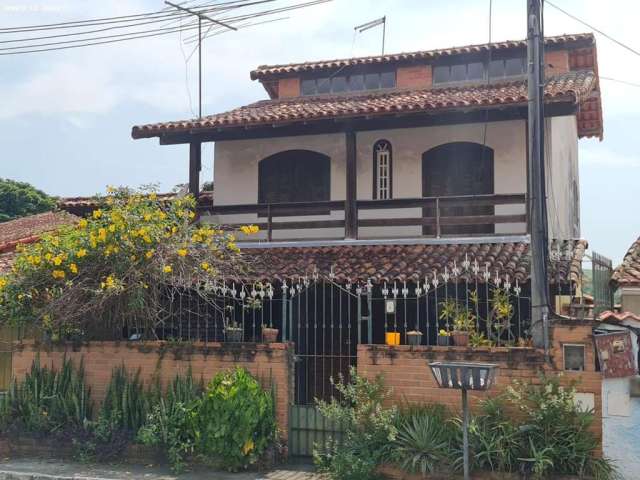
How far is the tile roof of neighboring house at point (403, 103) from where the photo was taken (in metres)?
11.2

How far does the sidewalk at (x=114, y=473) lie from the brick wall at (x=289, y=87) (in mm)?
10697

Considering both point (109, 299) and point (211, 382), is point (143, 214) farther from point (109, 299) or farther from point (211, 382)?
point (211, 382)

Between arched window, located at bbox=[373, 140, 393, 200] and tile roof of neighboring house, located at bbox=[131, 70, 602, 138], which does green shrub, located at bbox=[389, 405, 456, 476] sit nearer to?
tile roof of neighboring house, located at bbox=[131, 70, 602, 138]

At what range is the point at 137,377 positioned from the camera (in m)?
9.08

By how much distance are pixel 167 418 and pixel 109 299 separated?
192cm

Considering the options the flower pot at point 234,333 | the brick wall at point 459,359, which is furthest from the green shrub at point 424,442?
the flower pot at point 234,333

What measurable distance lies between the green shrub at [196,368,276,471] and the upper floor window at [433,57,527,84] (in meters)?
9.78

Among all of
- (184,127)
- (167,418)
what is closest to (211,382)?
(167,418)

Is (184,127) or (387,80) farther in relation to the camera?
(387,80)

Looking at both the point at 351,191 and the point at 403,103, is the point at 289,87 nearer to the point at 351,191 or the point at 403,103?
the point at 351,191

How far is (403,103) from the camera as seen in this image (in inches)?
460

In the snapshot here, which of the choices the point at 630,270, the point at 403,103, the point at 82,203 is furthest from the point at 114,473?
the point at 630,270

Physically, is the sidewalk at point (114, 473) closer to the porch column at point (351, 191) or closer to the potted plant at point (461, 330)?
the potted plant at point (461, 330)

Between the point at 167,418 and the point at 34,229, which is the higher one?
the point at 34,229
